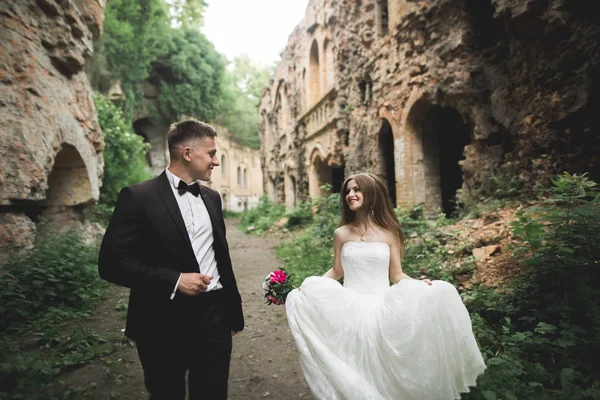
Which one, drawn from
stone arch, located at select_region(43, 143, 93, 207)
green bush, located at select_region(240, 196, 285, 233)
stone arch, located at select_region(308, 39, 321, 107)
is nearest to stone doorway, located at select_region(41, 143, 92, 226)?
stone arch, located at select_region(43, 143, 93, 207)

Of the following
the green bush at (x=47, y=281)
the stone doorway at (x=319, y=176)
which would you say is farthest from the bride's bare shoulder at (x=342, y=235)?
the stone doorway at (x=319, y=176)

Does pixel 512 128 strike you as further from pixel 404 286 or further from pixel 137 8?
pixel 137 8

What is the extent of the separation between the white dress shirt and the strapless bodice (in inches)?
40.2

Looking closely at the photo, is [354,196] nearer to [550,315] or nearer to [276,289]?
[276,289]

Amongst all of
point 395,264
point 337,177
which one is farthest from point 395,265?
point 337,177

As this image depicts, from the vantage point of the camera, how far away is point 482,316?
11.6 feet

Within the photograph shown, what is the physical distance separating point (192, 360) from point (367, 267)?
54.1 inches

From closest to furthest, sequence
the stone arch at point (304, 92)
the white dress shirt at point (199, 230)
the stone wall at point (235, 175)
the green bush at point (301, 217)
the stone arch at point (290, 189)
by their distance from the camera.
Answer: the white dress shirt at point (199, 230), the green bush at point (301, 217), the stone arch at point (304, 92), the stone arch at point (290, 189), the stone wall at point (235, 175)

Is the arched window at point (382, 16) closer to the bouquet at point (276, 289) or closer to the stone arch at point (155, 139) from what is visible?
the bouquet at point (276, 289)

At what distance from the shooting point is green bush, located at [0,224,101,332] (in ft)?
13.3

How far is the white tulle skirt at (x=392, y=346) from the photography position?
6.05 feet

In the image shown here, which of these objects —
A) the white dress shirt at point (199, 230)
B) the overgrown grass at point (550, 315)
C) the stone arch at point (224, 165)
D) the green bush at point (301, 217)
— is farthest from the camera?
the stone arch at point (224, 165)

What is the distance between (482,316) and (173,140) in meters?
3.65

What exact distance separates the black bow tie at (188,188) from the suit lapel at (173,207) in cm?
6
